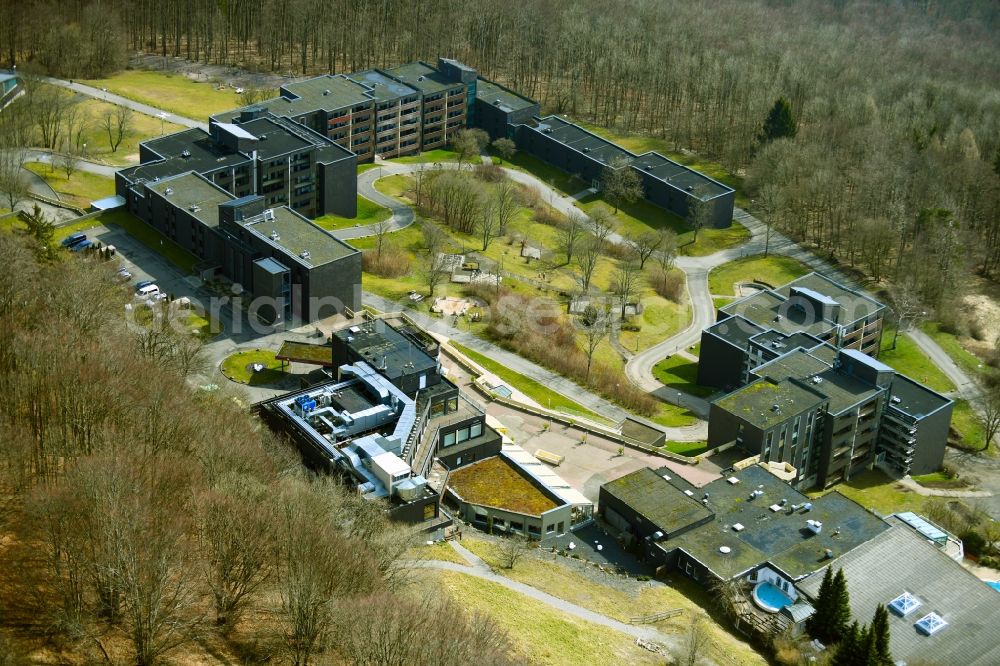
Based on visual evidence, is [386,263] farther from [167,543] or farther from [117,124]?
Answer: [167,543]

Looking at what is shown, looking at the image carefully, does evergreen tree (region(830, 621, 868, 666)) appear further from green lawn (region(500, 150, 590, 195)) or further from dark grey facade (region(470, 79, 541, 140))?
dark grey facade (region(470, 79, 541, 140))

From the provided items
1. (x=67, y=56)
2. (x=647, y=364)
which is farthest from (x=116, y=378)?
(x=67, y=56)

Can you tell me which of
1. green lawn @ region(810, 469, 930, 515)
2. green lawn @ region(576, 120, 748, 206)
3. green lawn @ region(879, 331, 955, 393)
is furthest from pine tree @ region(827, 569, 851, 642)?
green lawn @ region(576, 120, 748, 206)

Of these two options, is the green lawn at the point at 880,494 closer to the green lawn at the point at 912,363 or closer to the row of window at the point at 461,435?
the green lawn at the point at 912,363

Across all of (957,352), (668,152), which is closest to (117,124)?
(668,152)

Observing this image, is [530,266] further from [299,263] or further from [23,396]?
Answer: [23,396]

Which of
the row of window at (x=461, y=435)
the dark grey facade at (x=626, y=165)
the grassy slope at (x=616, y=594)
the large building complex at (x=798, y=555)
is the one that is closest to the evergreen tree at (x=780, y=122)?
the dark grey facade at (x=626, y=165)
